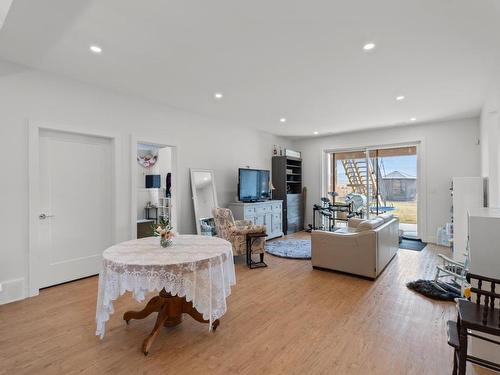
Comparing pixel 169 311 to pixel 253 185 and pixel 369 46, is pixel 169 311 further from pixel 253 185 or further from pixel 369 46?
pixel 253 185

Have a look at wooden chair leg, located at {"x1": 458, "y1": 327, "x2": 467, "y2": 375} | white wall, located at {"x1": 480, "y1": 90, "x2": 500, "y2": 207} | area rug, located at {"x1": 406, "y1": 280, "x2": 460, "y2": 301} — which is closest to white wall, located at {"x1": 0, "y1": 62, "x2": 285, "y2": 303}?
area rug, located at {"x1": 406, "y1": 280, "x2": 460, "y2": 301}

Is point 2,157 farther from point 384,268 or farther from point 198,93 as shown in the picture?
point 384,268

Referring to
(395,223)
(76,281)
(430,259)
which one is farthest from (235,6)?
(430,259)

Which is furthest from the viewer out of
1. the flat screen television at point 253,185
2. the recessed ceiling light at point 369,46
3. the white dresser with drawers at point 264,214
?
the flat screen television at point 253,185

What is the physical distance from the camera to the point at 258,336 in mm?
2336

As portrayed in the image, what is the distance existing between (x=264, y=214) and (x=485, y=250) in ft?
14.2

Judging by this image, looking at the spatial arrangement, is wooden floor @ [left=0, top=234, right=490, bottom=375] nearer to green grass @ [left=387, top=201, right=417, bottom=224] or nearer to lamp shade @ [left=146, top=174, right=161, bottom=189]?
lamp shade @ [left=146, top=174, right=161, bottom=189]

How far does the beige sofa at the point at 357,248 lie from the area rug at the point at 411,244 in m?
1.59

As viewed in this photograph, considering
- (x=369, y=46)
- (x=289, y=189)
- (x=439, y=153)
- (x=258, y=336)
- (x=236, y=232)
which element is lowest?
(x=258, y=336)

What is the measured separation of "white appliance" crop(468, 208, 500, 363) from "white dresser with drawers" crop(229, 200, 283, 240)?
3.96 meters

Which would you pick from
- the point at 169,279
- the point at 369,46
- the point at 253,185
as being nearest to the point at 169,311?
the point at 169,279

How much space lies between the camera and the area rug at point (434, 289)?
10.1ft

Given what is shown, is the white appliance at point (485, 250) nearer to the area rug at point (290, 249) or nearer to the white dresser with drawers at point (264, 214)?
the area rug at point (290, 249)

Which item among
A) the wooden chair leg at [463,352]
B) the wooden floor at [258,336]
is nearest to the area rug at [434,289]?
the wooden floor at [258,336]
